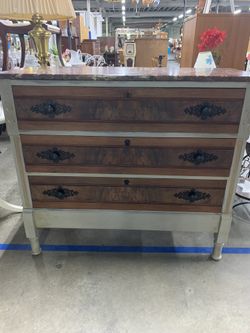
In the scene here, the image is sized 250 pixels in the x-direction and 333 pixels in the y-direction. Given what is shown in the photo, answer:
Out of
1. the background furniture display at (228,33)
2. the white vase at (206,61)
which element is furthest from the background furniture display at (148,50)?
the white vase at (206,61)

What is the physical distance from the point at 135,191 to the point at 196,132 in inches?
15.6

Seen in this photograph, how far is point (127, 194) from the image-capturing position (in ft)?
4.02

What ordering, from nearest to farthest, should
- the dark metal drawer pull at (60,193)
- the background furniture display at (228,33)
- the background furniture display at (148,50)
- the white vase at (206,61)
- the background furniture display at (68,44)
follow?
the dark metal drawer pull at (60,193) < the white vase at (206,61) < the background furniture display at (228,33) < the background furniture display at (68,44) < the background furniture display at (148,50)

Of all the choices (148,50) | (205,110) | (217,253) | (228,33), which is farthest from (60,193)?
(148,50)

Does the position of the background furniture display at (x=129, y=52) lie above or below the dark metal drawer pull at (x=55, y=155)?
above

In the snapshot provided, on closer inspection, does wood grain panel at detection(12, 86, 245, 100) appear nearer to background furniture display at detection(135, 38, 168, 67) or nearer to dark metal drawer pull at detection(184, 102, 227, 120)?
dark metal drawer pull at detection(184, 102, 227, 120)

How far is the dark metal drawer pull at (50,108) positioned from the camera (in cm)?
105

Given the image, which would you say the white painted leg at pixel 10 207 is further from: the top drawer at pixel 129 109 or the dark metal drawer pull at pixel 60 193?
the top drawer at pixel 129 109

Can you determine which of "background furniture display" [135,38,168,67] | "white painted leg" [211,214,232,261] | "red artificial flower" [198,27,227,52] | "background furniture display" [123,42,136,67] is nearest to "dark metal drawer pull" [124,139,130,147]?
"white painted leg" [211,214,232,261]

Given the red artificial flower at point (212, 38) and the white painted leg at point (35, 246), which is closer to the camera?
the white painted leg at point (35, 246)

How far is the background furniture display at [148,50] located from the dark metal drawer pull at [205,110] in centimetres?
495

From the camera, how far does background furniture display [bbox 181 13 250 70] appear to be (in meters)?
2.30

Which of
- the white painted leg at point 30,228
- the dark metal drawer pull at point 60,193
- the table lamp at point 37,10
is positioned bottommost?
the white painted leg at point 30,228

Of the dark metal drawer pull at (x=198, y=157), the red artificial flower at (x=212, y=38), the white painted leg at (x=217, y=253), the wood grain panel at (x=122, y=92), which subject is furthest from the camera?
the red artificial flower at (x=212, y=38)
